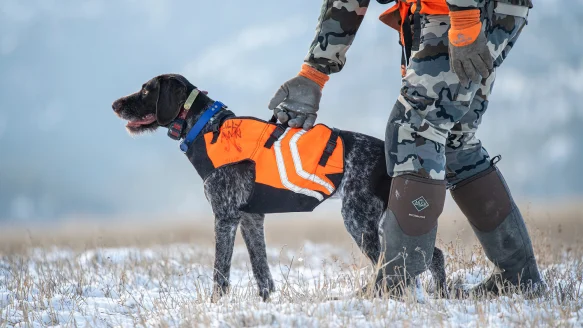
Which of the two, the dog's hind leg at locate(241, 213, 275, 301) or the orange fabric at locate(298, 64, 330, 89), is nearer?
the orange fabric at locate(298, 64, 330, 89)

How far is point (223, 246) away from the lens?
15.5 feet

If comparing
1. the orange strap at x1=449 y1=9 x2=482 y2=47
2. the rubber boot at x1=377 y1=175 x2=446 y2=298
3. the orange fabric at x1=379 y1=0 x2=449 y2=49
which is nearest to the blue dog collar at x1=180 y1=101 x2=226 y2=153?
the orange fabric at x1=379 y1=0 x2=449 y2=49

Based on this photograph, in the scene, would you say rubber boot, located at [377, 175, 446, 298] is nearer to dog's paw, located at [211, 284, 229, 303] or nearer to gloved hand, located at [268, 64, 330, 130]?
gloved hand, located at [268, 64, 330, 130]

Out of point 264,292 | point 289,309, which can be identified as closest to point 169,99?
point 264,292

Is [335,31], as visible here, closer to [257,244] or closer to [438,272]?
[257,244]

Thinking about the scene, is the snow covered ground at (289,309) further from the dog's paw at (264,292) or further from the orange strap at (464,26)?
the orange strap at (464,26)

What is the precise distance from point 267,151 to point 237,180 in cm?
37

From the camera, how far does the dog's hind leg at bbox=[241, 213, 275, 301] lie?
16.4 ft

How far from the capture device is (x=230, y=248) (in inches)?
187

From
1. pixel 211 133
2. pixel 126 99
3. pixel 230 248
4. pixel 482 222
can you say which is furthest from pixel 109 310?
pixel 482 222

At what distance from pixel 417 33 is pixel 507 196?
144 cm

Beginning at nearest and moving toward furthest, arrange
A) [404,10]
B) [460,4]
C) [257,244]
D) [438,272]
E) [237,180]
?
[460,4] < [404,10] < [438,272] < [237,180] < [257,244]

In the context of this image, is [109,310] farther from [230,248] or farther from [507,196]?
[507,196]

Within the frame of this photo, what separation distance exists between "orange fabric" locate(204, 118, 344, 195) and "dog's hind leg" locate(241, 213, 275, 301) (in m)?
0.59
